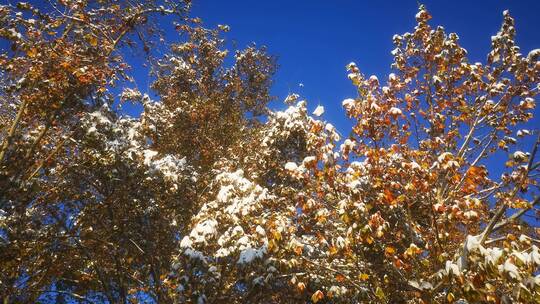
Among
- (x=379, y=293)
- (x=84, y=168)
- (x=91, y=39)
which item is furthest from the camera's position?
(x=84, y=168)

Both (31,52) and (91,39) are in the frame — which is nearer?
(31,52)

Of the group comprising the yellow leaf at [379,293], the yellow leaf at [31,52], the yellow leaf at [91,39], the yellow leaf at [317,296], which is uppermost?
the yellow leaf at [91,39]

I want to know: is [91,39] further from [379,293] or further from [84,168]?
[379,293]

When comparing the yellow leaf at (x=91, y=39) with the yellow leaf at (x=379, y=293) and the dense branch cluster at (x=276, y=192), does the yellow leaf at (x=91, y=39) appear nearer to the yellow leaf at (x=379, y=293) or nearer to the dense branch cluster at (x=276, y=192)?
the dense branch cluster at (x=276, y=192)

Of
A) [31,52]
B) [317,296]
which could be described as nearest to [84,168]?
[31,52]

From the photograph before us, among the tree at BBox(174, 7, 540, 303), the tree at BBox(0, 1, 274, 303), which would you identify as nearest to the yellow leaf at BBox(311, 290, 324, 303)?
the tree at BBox(174, 7, 540, 303)

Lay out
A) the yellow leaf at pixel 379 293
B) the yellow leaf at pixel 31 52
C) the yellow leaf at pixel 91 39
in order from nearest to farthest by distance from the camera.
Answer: the yellow leaf at pixel 379 293 < the yellow leaf at pixel 31 52 < the yellow leaf at pixel 91 39

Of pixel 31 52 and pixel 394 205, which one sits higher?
pixel 31 52

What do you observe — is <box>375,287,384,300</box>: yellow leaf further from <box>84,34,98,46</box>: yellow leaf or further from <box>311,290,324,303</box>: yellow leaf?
<box>84,34,98,46</box>: yellow leaf

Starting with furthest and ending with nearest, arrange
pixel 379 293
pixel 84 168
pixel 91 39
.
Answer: pixel 84 168, pixel 91 39, pixel 379 293

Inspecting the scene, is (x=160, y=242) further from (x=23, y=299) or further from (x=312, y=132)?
(x=312, y=132)

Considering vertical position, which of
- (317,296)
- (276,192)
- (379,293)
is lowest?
(379,293)

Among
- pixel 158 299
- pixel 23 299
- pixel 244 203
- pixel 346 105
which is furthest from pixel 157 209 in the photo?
pixel 346 105

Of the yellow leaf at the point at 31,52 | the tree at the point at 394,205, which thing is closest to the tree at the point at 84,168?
the yellow leaf at the point at 31,52
